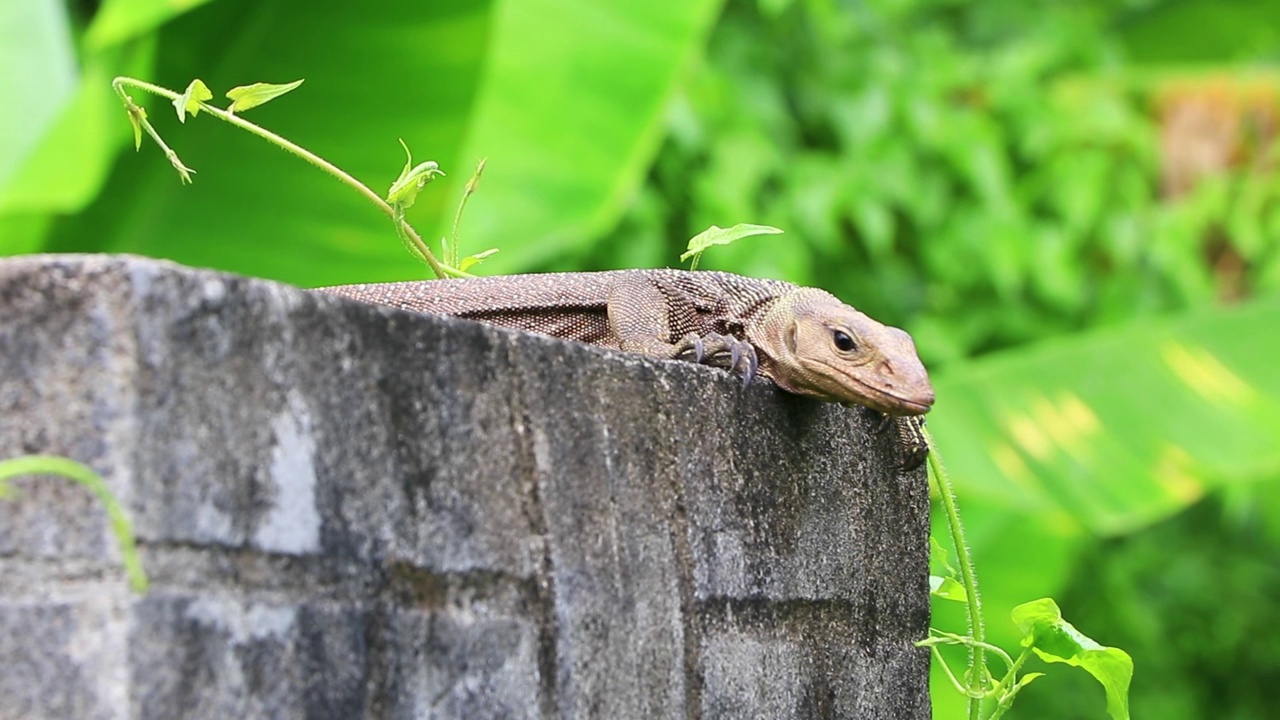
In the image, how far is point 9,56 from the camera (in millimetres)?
4527

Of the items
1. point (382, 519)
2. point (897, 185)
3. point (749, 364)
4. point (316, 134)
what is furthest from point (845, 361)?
point (897, 185)

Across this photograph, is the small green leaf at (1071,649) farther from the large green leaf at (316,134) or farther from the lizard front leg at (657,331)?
the large green leaf at (316,134)

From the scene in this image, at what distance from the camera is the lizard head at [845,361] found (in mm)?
2127

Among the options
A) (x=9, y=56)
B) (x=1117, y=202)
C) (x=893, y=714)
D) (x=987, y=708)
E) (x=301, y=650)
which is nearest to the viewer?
(x=301, y=650)

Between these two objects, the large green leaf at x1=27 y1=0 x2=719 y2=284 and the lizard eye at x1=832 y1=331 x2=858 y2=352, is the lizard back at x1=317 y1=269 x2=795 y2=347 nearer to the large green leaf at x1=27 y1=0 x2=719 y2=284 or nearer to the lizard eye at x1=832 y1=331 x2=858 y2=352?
the lizard eye at x1=832 y1=331 x2=858 y2=352

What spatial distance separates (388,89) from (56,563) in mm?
3042

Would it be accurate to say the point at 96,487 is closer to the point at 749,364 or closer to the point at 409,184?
the point at 409,184

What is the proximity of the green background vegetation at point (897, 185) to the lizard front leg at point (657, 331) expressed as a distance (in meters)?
1.70

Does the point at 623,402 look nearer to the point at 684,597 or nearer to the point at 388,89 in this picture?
the point at 684,597

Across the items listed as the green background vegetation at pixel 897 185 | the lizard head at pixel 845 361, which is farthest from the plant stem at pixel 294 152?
the green background vegetation at pixel 897 185

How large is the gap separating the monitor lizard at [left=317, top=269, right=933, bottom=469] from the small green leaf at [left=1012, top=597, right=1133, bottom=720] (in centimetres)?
27

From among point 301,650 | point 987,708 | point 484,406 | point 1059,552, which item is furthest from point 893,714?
point 1059,552

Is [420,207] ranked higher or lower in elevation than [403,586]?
higher

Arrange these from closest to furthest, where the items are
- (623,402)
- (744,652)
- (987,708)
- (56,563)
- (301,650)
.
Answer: (56,563) < (301,650) < (623,402) < (744,652) < (987,708)
